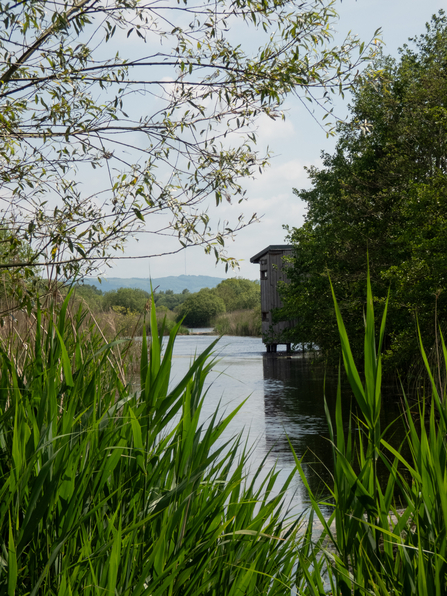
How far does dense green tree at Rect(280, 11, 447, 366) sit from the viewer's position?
34.1 feet

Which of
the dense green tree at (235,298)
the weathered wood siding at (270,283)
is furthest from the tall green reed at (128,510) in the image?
the dense green tree at (235,298)

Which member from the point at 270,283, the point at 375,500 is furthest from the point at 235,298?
the point at 375,500

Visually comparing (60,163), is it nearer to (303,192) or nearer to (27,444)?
(27,444)

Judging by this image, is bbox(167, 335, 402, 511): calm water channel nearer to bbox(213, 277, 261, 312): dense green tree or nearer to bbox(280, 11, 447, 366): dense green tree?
bbox(280, 11, 447, 366): dense green tree

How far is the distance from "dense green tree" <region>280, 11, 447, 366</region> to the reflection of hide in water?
1.21m

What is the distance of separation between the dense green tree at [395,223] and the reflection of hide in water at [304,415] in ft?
3.96

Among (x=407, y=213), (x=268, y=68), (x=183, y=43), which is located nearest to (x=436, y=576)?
(x=268, y=68)

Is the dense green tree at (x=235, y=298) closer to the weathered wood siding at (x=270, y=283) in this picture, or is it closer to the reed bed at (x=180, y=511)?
the weathered wood siding at (x=270, y=283)

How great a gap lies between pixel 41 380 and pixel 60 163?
264 cm

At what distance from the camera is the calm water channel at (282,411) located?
6.98 m

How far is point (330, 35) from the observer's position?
14.0 ft

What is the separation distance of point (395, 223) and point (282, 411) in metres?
5.85

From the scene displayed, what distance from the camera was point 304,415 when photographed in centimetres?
1087

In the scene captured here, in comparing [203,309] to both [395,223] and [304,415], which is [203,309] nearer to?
[395,223]
